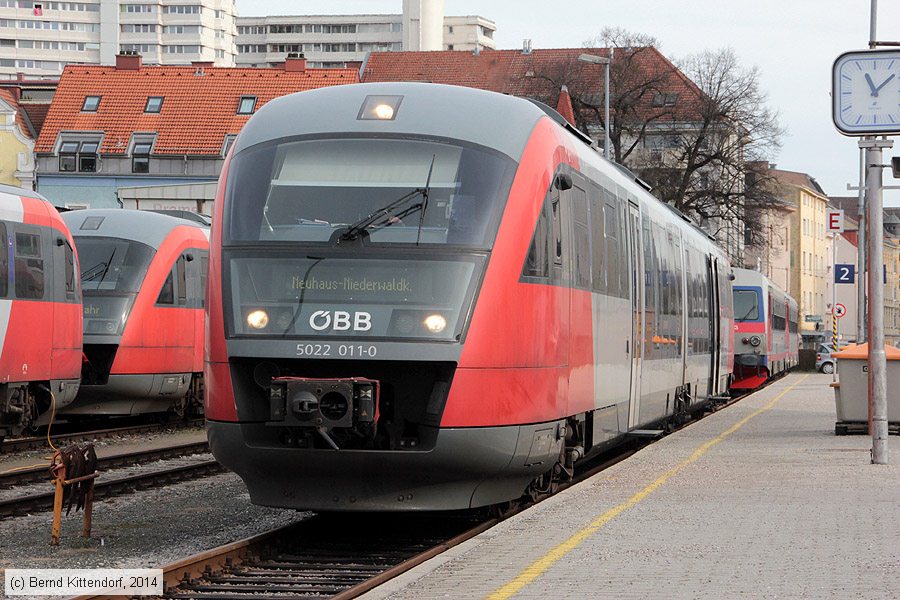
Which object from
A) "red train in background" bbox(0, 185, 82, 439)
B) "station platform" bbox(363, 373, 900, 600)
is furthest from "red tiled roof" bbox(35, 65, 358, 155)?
"station platform" bbox(363, 373, 900, 600)

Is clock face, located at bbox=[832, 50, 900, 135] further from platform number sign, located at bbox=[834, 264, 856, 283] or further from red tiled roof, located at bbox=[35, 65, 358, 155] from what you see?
red tiled roof, located at bbox=[35, 65, 358, 155]

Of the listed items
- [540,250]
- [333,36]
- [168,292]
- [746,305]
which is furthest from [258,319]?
[333,36]

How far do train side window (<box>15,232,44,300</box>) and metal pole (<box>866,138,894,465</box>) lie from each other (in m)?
9.92

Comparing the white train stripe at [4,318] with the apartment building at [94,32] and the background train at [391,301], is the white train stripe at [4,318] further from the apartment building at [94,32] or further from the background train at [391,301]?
the apartment building at [94,32]

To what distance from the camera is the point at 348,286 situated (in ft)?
34.8

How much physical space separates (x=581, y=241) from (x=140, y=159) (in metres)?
55.3

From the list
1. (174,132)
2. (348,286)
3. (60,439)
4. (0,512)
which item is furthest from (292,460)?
(174,132)

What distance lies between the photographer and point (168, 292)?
2362 cm

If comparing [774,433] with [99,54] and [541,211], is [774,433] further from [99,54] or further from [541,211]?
[99,54]

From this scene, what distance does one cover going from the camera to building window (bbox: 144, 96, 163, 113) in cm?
6775

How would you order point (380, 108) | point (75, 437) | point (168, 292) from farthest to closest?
point (168, 292) → point (75, 437) → point (380, 108)

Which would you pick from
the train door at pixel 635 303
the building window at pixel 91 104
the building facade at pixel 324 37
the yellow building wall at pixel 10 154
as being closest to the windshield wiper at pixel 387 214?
the train door at pixel 635 303

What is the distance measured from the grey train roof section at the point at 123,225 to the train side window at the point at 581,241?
11570 millimetres

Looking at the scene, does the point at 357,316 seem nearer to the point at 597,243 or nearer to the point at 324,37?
the point at 597,243
